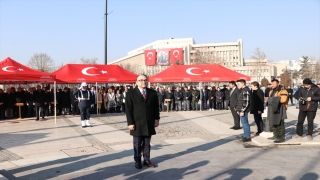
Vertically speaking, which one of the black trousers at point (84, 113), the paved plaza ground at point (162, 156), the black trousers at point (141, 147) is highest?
the black trousers at point (84, 113)

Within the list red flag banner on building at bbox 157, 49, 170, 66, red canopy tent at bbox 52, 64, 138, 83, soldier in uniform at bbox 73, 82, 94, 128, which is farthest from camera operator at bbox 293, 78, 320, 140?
red flag banner on building at bbox 157, 49, 170, 66

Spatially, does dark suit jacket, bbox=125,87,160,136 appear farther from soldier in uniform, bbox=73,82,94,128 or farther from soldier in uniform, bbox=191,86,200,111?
soldier in uniform, bbox=191,86,200,111

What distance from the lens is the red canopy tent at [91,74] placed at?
1822 centimetres

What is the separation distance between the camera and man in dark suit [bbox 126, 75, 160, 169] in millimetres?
6609

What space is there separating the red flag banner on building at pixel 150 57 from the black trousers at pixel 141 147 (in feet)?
371

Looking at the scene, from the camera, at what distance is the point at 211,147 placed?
29.7 ft

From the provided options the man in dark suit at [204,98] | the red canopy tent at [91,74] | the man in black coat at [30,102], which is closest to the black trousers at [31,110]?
the man in black coat at [30,102]

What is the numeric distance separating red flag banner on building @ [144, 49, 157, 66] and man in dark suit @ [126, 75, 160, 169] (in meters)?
113

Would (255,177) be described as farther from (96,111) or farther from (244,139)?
(96,111)

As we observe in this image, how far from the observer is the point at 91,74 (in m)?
19.0

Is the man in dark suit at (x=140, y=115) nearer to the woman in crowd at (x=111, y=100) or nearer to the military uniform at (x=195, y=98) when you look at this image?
the woman in crowd at (x=111, y=100)

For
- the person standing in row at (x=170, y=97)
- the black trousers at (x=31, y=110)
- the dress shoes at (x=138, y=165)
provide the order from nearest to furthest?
the dress shoes at (x=138, y=165) < the black trousers at (x=31, y=110) < the person standing in row at (x=170, y=97)

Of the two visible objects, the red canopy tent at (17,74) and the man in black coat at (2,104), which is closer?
the red canopy tent at (17,74)

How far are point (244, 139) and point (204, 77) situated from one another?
460 inches
